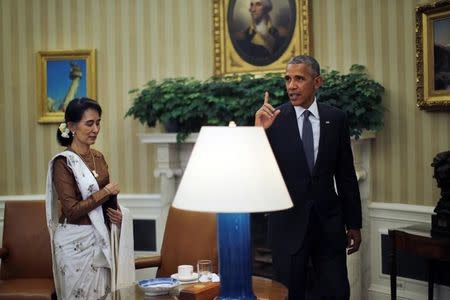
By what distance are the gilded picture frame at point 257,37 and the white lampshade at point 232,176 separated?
9.92 feet

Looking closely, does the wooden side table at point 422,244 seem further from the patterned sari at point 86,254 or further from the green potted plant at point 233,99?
the patterned sari at point 86,254

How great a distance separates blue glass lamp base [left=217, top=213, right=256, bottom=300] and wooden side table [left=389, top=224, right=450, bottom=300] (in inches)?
77.5

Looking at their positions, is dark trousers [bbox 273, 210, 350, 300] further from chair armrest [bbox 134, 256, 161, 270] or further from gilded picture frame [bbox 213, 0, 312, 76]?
gilded picture frame [bbox 213, 0, 312, 76]

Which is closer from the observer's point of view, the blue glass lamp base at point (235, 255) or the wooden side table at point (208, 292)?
the blue glass lamp base at point (235, 255)

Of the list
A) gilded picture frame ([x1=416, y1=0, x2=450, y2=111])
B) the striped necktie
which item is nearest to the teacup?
the striped necktie

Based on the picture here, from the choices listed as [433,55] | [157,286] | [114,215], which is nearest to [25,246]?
[114,215]

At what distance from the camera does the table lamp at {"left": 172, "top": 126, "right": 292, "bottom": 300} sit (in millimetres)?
1666

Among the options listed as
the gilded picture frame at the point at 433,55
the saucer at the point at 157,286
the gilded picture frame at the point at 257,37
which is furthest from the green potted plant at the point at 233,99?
the saucer at the point at 157,286

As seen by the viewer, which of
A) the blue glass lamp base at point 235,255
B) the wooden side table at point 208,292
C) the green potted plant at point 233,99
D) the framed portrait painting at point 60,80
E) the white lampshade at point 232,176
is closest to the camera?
the white lampshade at point 232,176

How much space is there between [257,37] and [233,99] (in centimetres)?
69

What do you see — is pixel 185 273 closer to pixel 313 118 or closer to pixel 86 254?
pixel 86 254

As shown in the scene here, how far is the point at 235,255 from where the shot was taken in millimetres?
1823

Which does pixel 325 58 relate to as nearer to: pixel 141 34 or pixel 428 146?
pixel 428 146

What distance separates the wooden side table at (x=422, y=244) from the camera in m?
3.38
